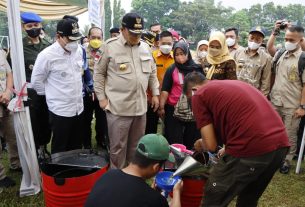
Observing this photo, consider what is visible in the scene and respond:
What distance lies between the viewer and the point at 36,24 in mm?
3689

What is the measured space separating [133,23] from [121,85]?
0.62 metres

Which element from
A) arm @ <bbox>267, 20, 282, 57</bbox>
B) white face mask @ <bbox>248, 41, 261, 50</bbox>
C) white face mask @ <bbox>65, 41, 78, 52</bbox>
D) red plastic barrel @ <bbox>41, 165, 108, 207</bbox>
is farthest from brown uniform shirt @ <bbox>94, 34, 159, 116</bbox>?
arm @ <bbox>267, 20, 282, 57</bbox>

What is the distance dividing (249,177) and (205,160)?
548mm

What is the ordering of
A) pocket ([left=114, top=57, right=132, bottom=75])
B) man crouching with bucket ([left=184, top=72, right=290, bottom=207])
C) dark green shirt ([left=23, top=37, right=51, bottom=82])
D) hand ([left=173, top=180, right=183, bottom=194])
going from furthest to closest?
dark green shirt ([left=23, top=37, right=51, bottom=82]), pocket ([left=114, top=57, right=132, bottom=75]), hand ([left=173, top=180, right=183, bottom=194]), man crouching with bucket ([left=184, top=72, right=290, bottom=207])

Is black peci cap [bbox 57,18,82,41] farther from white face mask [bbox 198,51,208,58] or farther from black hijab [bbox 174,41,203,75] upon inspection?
white face mask [bbox 198,51,208,58]

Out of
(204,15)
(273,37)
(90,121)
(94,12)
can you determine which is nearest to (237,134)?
(90,121)

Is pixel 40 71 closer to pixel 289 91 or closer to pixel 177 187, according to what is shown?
pixel 177 187

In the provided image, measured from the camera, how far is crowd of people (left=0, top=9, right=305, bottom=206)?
1.80 metres

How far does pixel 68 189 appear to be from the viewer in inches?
84.6

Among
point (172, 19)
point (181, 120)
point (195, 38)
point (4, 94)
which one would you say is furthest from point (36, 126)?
point (172, 19)

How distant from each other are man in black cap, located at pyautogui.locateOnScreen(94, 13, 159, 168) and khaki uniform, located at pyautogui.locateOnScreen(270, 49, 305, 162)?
1822 millimetres

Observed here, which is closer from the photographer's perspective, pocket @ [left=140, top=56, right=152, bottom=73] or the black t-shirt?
the black t-shirt

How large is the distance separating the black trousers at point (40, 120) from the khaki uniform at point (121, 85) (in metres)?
0.87

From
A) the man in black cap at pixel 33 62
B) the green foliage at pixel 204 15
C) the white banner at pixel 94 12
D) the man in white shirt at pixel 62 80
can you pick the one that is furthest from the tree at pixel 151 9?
the man in white shirt at pixel 62 80
